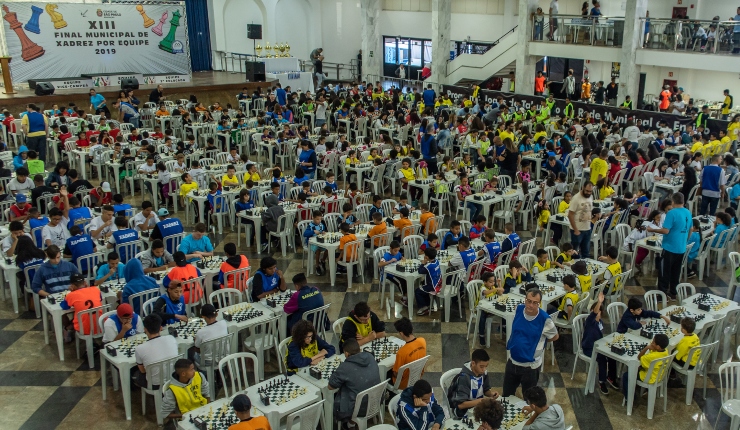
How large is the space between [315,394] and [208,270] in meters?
3.39

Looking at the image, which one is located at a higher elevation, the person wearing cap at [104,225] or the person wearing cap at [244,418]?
the person wearing cap at [104,225]

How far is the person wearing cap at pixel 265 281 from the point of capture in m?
8.16

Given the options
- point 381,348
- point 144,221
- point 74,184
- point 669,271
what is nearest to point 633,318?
point 669,271

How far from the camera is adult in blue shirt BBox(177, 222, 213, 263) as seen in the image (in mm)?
9484

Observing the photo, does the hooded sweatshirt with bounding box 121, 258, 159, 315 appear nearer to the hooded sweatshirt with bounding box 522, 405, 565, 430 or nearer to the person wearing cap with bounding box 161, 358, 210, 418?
the person wearing cap with bounding box 161, 358, 210, 418

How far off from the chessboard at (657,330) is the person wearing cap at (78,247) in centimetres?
724

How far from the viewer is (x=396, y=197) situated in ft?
48.7

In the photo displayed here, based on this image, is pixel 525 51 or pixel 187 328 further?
pixel 525 51

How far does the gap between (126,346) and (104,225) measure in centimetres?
357

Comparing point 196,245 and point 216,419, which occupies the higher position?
point 196,245

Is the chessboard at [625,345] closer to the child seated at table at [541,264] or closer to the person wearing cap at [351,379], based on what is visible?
the child seated at table at [541,264]

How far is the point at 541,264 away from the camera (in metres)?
9.20

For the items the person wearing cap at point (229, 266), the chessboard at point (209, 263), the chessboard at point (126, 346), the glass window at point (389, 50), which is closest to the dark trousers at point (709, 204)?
the person wearing cap at point (229, 266)

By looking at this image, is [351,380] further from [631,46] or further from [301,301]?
[631,46]
